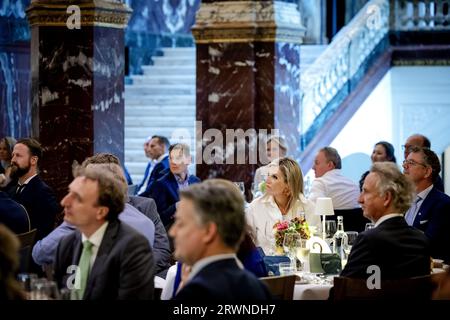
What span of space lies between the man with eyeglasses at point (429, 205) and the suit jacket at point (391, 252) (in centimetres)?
155

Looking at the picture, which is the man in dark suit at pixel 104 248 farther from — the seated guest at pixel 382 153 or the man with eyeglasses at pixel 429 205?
the seated guest at pixel 382 153

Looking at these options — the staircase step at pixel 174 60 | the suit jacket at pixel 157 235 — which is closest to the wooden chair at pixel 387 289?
the suit jacket at pixel 157 235

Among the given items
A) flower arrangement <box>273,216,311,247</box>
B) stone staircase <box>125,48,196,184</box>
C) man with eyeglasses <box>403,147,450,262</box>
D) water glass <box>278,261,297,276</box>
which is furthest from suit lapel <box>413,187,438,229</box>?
stone staircase <box>125,48,196,184</box>

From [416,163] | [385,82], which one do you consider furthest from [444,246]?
[385,82]

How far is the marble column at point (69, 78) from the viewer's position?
10.6 m

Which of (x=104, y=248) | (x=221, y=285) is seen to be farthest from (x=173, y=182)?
(x=221, y=285)

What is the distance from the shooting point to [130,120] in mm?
14680

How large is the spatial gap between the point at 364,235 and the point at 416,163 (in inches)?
84.7

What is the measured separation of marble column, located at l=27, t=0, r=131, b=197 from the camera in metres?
10.6

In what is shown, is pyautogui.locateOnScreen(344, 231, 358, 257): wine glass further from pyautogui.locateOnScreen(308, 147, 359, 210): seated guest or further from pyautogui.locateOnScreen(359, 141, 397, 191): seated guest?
pyautogui.locateOnScreen(359, 141, 397, 191): seated guest

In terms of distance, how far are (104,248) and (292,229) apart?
218cm

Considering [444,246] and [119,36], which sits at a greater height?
[119,36]

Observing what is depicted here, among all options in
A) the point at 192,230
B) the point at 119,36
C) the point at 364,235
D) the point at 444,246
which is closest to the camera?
the point at 192,230

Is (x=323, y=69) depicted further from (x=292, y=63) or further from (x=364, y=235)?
(x=364, y=235)
